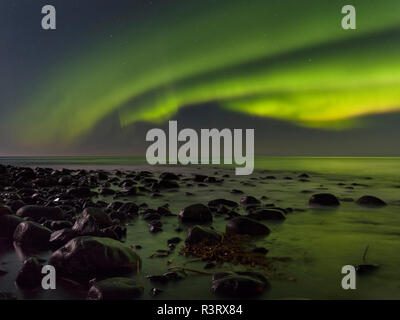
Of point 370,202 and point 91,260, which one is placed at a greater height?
point 91,260

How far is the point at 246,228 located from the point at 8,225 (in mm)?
3864

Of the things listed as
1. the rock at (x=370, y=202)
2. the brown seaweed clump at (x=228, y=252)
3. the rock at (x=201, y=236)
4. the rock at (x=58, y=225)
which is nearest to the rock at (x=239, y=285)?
the brown seaweed clump at (x=228, y=252)

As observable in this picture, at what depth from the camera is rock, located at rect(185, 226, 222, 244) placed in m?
4.68

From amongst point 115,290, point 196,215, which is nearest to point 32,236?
point 115,290

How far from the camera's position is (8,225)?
4875 millimetres

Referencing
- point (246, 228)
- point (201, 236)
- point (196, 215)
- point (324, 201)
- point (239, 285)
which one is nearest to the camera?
point (239, 285)

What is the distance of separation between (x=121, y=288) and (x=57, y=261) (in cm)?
101

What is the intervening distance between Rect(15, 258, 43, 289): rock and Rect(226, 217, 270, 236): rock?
303 cm

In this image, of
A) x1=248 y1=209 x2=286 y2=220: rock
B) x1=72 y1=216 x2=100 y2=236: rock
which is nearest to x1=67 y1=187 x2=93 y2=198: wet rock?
x1=72 y1=216 x2=100 y2=236: rock

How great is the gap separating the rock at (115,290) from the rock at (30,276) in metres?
0.65

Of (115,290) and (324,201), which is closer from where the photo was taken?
(115,290)

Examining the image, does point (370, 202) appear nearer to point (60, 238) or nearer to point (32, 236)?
point (60, 238)

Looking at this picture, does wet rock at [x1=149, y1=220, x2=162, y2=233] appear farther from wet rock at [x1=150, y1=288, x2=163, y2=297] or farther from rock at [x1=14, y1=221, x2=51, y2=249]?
wet rock at [x1=150, y1=288, x2=163, y2=297]
